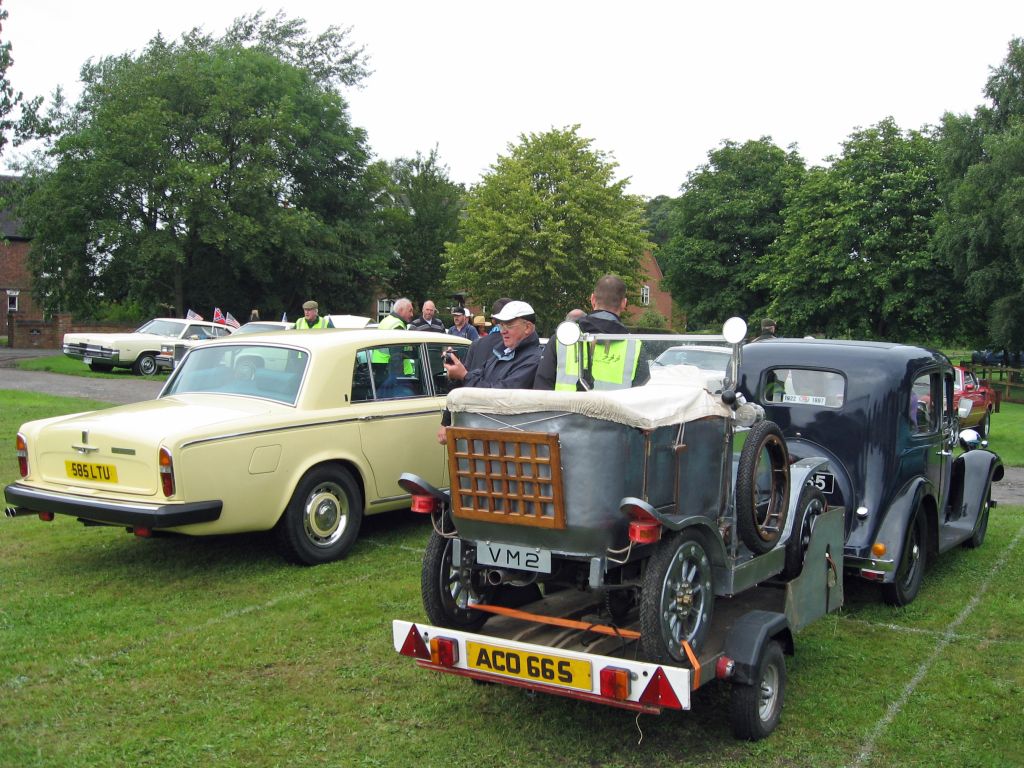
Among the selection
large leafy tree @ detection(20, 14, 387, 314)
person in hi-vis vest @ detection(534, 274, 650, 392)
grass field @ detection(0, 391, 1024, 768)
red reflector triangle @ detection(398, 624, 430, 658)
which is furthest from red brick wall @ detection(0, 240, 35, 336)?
red reflector triangle @ detection(398, 624, 430, 658)

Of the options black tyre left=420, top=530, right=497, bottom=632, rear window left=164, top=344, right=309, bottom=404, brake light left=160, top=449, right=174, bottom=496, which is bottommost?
black tyre left=420, top=530, right=497, bottom=632

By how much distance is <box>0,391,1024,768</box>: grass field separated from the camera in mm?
4266

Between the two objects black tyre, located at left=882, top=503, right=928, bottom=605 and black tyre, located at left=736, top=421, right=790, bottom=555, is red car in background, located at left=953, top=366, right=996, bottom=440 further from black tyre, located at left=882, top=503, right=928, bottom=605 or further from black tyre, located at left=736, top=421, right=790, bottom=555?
black tyre, located at left=736, top=421, right=790, bottom=555

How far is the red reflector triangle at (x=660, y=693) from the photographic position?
3777 mm

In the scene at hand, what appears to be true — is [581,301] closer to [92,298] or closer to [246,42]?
[92,298]

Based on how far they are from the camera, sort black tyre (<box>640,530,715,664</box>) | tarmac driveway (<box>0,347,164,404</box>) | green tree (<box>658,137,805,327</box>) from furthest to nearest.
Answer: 1. green tree (<box>658,137,805,327</box>)
2. tarmac driveway (<box>0,347,164,404</box>)
3. black tyre (<box>640,530,715,664</box>)

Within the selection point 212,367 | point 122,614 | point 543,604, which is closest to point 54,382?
point 212,367

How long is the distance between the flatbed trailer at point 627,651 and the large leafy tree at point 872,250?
3685 cm

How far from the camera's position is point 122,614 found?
6004 millimetres

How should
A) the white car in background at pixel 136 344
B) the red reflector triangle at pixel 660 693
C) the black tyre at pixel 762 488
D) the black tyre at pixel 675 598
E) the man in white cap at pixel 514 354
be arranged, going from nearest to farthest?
1. the red reflector triangle at pixel 660 693
2. the black tyre at pixel 675 598
3. the black tyre at pixel 762 488
4. the man in white cap at pixel 514 354
5. the white car in background at pixel 136 344

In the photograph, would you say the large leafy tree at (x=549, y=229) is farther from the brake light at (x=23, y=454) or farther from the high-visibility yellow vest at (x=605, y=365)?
the high-visibility yellow vest at (x=605, y=365)

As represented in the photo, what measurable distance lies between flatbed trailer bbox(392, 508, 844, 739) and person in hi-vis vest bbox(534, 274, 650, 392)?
1.18 m

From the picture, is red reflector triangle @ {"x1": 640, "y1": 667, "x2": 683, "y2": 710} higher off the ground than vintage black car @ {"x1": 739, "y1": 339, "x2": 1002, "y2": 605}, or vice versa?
vintage black car @ {"x1": 739, "y1": 339, "x2": 1002, "y2": 605}

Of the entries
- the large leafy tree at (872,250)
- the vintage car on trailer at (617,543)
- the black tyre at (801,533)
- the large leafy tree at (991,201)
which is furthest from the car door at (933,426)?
the large leafy tree at (872,250)
